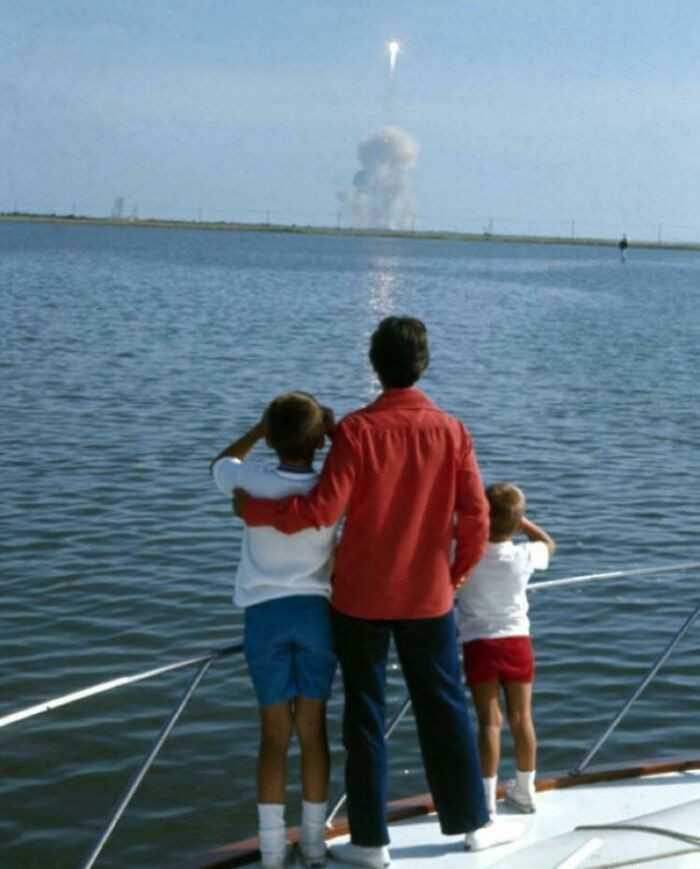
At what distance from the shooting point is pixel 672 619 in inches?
503

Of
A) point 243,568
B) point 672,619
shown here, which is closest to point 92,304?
point 672,619

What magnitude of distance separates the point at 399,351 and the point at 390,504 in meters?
0.49

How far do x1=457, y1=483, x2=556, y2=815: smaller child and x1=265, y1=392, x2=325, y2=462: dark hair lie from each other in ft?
2.72

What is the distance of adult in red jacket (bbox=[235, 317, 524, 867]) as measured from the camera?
15.8ft

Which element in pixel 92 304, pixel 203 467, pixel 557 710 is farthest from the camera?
pixel 92 304

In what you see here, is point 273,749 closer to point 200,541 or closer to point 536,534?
point 536,534

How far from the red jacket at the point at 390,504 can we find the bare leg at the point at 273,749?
0.43 m

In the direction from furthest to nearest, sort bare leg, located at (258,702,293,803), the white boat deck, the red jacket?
bare leg, located at (258,702,293,803)
the red jacket
the white boat deck

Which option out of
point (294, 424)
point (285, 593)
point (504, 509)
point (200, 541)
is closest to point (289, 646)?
point (285, 593)

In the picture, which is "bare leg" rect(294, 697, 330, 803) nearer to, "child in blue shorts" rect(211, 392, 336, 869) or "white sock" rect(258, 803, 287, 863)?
"child in blue shorts" rect(211, 392, 336, 869)

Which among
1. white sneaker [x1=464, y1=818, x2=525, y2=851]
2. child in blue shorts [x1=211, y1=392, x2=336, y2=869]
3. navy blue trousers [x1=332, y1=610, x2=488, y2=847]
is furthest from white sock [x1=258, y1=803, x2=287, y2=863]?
white sneaker [x1=464, y1=818, x2=525, y2=851]

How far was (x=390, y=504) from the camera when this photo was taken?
4855 mm

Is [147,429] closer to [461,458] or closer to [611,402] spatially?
[611,402]

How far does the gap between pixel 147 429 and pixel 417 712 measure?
17.6m
